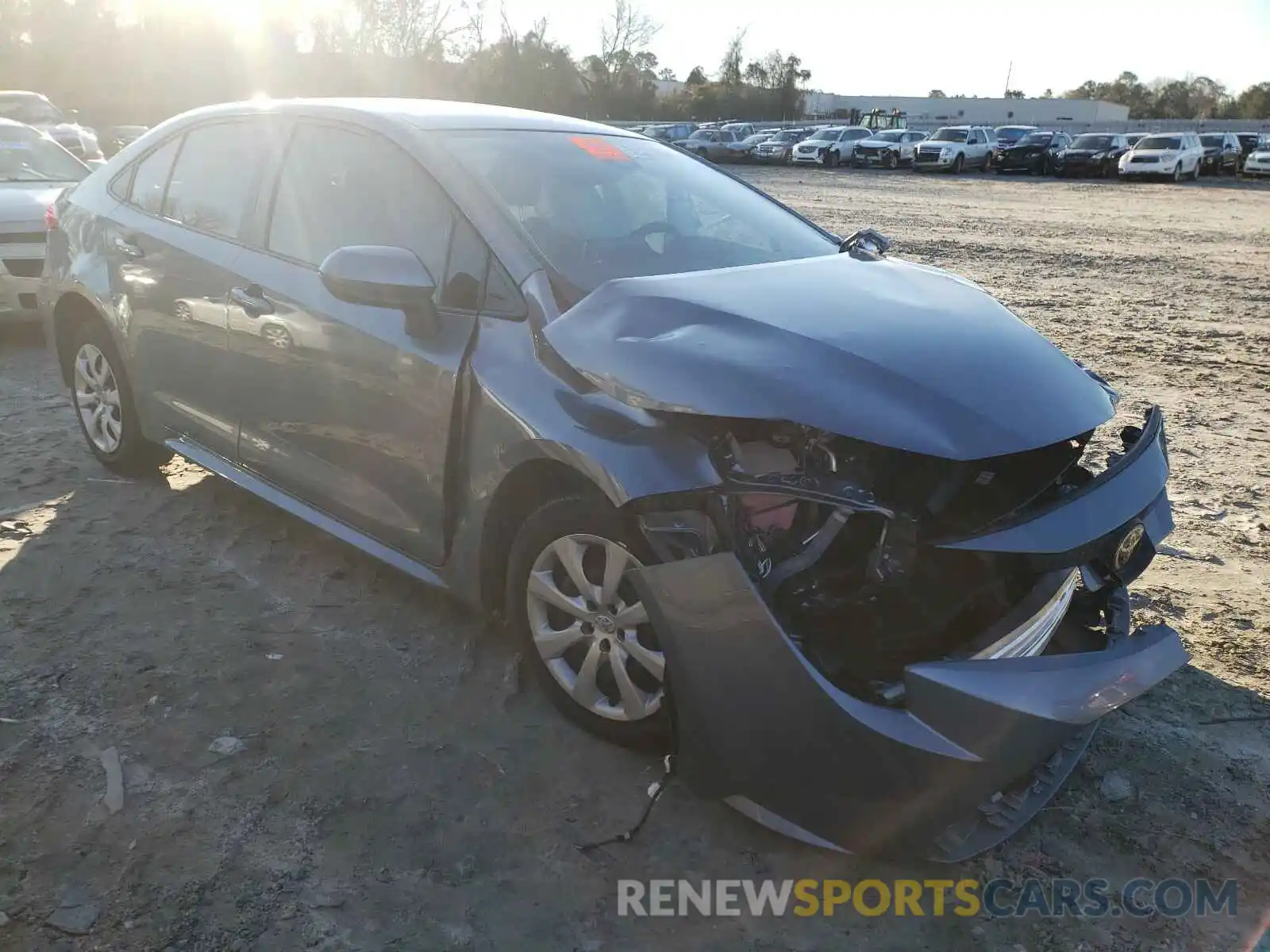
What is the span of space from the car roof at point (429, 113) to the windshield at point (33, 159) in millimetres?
5260

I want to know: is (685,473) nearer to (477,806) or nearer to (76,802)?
(477,806)

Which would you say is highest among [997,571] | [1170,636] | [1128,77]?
[1128,77]

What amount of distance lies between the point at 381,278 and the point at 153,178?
2205mm

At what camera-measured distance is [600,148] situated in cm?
381

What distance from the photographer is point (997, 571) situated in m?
2.39

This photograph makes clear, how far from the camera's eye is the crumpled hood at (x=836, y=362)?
2.34 meters

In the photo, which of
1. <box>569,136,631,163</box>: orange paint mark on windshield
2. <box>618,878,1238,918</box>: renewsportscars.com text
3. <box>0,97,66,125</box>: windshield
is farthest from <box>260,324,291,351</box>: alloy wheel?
<box>0,97,66,125</box>: windshield

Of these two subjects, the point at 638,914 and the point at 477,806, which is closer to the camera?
the point at 638,914

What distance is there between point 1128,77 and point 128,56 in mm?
88845

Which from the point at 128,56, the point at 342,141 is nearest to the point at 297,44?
the point at 128,56

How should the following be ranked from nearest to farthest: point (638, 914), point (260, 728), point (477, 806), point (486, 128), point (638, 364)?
point (638, 914), point (638, 364), point (477, 806), point (260, 728), point (486, 128)

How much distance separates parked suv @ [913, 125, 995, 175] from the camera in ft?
121

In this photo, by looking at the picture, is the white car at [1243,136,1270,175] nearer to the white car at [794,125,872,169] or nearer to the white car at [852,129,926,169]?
the white car at [852,129,926,169]

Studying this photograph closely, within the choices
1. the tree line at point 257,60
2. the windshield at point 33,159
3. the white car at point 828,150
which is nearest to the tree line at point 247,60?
the tree line at point 257,60
